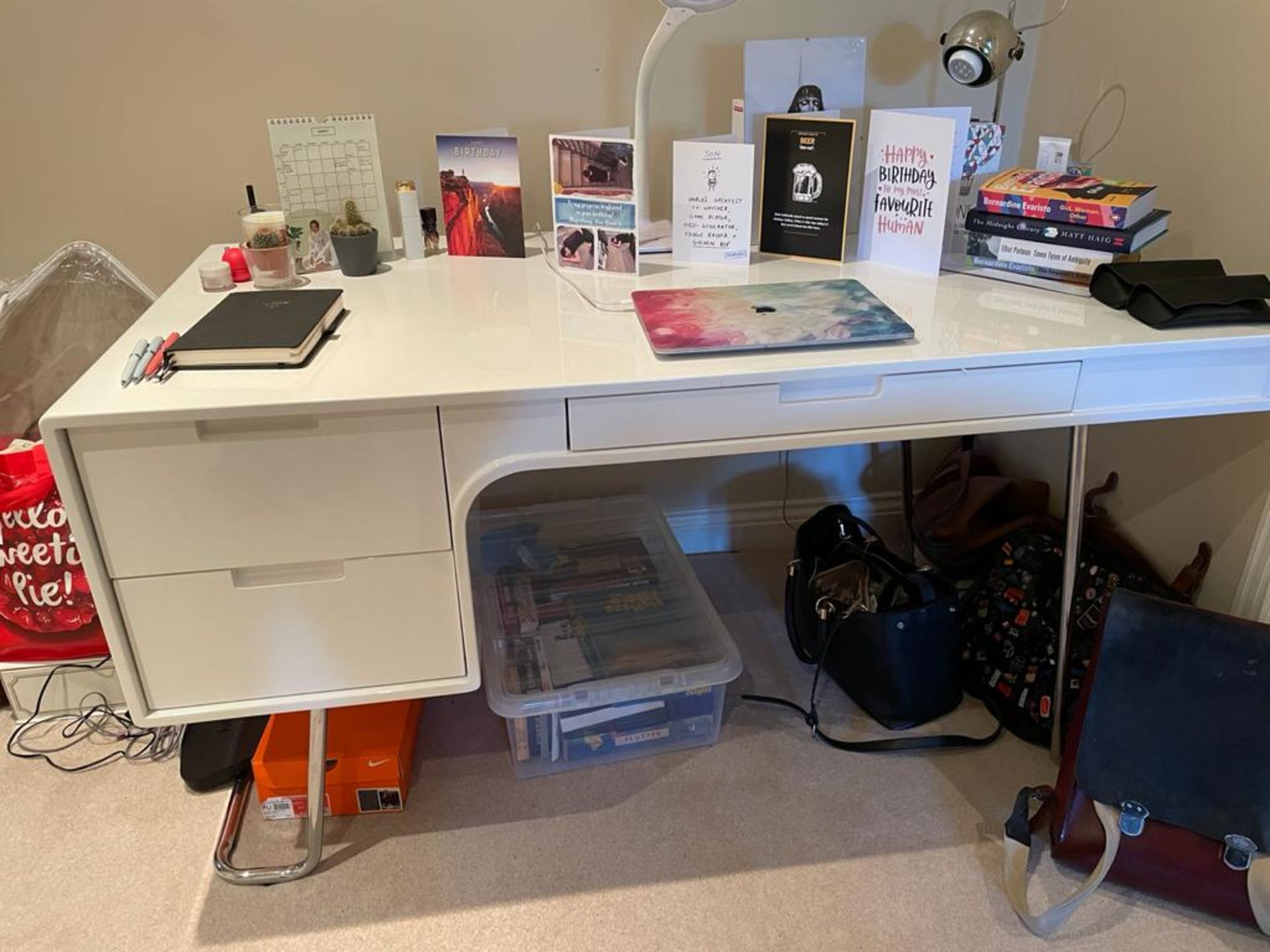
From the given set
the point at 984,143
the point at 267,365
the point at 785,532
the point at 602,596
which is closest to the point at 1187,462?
the point at 984,143

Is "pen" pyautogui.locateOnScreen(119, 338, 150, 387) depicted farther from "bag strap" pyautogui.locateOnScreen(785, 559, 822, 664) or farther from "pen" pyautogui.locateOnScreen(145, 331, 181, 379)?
"bag strap" pyautogui.locateOnScreen(785, 559, 822, 664)

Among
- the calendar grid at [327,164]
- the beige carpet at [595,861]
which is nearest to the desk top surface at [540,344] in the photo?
the calendar grid at [327,164]

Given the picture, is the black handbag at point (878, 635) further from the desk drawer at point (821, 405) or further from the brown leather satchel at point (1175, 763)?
the desk drawer at point (821, 405)

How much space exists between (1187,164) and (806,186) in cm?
62

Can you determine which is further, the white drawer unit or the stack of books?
the stack of books

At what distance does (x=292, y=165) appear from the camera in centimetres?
160

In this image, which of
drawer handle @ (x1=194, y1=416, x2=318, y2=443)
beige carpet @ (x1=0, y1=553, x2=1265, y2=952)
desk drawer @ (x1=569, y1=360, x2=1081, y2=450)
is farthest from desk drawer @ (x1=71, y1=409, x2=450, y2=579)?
beige carpet @ (x1=0, y1=553, x2=1265, y2=952)

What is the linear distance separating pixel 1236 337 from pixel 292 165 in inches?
55.5

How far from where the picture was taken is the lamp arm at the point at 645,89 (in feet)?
5.01

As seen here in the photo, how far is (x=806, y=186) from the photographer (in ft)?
5.35

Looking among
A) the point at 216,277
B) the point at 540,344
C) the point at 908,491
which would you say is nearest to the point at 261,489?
the point at 540,344

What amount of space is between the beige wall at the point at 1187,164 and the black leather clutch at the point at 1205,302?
219mm

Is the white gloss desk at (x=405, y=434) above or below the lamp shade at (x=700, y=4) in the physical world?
below

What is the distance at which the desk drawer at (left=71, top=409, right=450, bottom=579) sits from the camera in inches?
45.1
